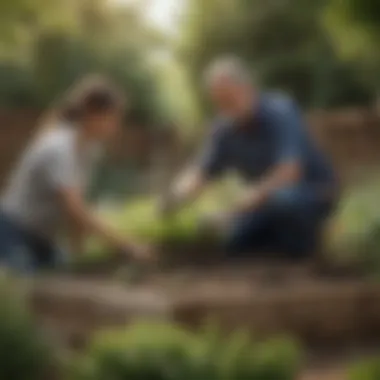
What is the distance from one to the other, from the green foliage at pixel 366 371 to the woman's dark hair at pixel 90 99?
67 cm

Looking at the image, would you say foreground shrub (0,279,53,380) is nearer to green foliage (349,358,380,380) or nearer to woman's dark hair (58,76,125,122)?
woman's dark hair (58,76,125,122)

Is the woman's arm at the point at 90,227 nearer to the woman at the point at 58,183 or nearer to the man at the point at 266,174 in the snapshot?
the woman at the point at 58,183

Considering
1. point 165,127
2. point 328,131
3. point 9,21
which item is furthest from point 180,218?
point 9,21

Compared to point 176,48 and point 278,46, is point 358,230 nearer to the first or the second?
point 278,46

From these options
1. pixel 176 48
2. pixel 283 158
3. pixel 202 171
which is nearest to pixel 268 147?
pixel 283 158

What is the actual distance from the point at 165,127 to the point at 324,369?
1.80 ft

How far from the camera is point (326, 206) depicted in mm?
2270

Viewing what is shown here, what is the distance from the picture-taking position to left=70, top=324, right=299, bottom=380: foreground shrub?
217cm

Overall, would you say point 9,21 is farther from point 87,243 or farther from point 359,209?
point 359,209

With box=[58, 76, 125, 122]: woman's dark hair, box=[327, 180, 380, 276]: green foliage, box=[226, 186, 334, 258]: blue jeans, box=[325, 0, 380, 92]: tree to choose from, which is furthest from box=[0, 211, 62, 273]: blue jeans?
box=[325, 0, 380, 92]: tree

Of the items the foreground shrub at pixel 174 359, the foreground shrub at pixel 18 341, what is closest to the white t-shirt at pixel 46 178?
the foreground shrub at pixel 18 341

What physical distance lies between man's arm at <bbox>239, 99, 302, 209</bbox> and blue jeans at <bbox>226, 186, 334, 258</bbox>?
0.06ft

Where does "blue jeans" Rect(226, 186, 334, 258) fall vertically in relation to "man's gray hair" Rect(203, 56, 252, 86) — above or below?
below

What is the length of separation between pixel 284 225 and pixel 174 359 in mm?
333
